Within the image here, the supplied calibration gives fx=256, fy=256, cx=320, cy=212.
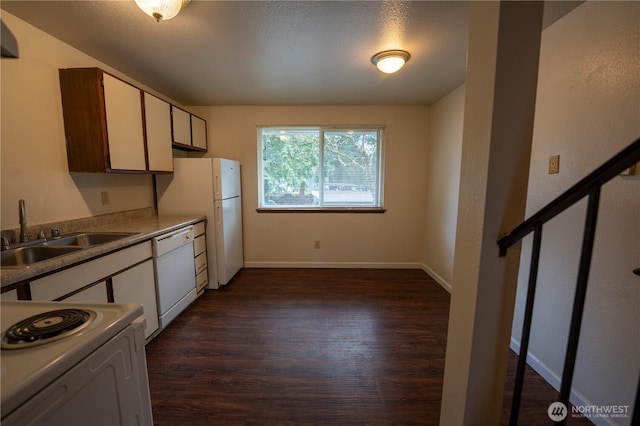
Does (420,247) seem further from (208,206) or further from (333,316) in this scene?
(208,206)

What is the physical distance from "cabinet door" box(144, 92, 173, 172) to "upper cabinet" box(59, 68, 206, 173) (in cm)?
4

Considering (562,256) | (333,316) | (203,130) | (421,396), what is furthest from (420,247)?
(203,130)

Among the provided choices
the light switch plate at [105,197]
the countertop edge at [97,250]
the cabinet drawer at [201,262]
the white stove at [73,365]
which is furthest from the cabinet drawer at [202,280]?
the white stove at [73,365]

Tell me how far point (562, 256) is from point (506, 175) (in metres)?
1.23

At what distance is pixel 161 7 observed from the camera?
1426mm

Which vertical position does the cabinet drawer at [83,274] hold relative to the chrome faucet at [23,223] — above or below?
below

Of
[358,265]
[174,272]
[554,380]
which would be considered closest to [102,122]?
[174,272]

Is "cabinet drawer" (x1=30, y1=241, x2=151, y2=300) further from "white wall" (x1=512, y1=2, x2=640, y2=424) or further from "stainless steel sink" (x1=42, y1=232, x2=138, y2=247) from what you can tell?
"white wall" (x1=512, y1=2, x2=640, y2=424)

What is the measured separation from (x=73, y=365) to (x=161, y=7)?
5.70 feet

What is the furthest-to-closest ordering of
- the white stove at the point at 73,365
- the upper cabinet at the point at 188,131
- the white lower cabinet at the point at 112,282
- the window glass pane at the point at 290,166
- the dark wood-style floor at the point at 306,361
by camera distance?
1. the window glass pane at the point at 290,166
2. the upper cabinet at the point at 188,131
3. the dark wood-style floor at the point at 306,361
4. the white lower cabinet at the point at 112,282
5. the white stove at the point at 73,365

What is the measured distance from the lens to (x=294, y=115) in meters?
3.65

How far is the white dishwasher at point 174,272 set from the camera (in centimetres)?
217

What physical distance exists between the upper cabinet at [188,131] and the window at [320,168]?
776mm

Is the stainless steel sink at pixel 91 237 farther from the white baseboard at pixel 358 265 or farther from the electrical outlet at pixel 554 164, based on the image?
the electrical outlet at pixel 554 164
